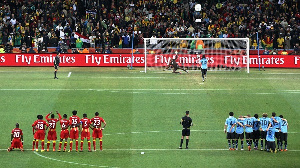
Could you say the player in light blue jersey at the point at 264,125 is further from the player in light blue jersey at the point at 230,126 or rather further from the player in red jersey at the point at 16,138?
the player in red jersey at the point at 16,138

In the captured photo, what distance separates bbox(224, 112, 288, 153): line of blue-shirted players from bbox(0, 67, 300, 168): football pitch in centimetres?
55

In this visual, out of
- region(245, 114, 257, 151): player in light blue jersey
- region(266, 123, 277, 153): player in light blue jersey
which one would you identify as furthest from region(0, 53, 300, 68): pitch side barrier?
region(266, 123, 277, 153): player in light blue jersey

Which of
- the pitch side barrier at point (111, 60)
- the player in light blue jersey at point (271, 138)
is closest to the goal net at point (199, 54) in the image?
the pitch side barrier at point (111, 60)

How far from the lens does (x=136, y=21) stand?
203 feet

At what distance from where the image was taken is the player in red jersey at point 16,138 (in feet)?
97.7

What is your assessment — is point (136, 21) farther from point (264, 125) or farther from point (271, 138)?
point (271, 138)

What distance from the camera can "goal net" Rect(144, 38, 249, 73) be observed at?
56.3 meters

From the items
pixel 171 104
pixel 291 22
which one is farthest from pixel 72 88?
pixel 291 22

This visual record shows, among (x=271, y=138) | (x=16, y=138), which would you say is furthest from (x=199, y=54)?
(x=16, y=138)

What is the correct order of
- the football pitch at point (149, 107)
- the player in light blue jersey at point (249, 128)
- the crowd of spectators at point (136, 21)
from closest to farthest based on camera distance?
the football pitch at point (149, 107), the player in light blue jersey at point (249, 128), the crowd of spectators at point (136, 21)

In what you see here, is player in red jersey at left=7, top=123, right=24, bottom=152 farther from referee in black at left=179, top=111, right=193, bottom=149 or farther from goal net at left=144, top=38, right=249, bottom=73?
goal net at left=144, top=38, right=249, bottom=73

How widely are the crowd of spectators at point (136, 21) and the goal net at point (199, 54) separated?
8.87 ft

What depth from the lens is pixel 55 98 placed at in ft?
141

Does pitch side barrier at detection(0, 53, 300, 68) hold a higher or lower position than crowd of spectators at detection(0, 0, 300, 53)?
lower
